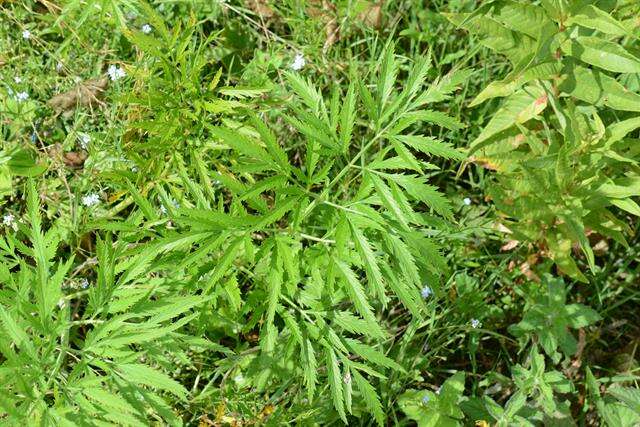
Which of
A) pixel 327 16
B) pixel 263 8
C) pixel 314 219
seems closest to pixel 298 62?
pixel 327 16

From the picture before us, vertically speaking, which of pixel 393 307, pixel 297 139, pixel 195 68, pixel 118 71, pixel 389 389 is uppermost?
pixel 195 68

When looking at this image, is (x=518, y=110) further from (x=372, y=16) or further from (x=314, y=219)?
(x=372, y=16)

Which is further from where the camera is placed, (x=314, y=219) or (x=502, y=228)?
(x=502, y=228)

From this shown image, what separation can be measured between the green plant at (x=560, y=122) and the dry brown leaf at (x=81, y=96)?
1.80 m

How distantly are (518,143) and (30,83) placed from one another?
2.46 metres

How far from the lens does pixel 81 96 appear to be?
3.48 m

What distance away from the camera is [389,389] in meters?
3.07

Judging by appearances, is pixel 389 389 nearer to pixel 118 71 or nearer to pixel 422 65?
pixel 422 65

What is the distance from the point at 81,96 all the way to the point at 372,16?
162cm

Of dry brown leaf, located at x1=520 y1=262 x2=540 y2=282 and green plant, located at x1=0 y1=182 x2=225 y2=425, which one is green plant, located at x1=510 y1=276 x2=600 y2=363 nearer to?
dry brown leaf, located at x1=520 y1=262 x2=540 y2=282

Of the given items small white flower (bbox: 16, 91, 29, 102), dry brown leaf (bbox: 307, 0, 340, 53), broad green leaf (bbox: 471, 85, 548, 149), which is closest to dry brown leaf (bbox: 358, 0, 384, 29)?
dry brown leaf (bbox: 307, 0, 340, 53)

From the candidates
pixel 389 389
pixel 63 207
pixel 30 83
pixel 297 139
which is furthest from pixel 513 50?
pixel 30 83

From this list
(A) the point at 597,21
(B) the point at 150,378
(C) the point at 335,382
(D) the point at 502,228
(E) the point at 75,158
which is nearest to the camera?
(B) the point at 150,378

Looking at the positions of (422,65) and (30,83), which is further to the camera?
(30,83)
